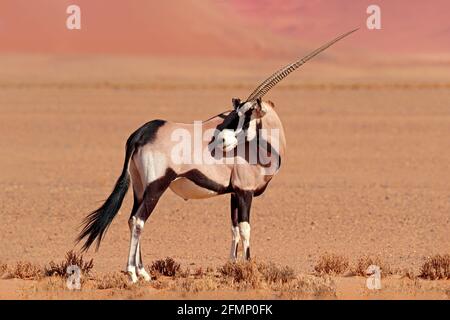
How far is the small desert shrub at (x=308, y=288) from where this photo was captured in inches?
365

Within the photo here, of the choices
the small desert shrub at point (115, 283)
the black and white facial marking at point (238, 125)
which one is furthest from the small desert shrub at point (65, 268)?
the black and white facial marking at point (238, 125)

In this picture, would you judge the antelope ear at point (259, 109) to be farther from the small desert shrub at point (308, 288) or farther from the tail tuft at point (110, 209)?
the small desert shrub at point (308, 288)

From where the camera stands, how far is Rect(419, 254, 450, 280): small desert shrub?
10.5 m

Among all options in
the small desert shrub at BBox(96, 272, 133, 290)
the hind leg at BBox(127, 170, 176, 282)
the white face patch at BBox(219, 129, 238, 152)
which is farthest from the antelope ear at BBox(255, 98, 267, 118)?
the small desert shrub at BBox(96, 272, 133, 290)

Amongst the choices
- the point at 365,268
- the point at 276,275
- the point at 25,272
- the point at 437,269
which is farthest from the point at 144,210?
the point at 437,269

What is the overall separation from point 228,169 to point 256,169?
12.7 inches

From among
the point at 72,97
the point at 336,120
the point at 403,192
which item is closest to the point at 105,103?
the point at 72,97

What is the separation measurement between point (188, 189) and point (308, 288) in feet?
5.07

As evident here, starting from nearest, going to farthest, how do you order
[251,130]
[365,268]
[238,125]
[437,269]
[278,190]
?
[238,125] < [251,130] < [437,269] < [365,268] < [278,190]

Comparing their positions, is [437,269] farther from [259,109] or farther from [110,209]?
[110,209]

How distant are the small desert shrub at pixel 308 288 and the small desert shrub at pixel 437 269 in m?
1.15

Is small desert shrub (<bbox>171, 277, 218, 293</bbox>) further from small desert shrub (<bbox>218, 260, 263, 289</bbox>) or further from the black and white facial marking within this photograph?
the black and white facial marking

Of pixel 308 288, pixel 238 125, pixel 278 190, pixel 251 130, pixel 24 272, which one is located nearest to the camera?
pixel 308 288

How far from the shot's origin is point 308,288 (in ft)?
31.2
